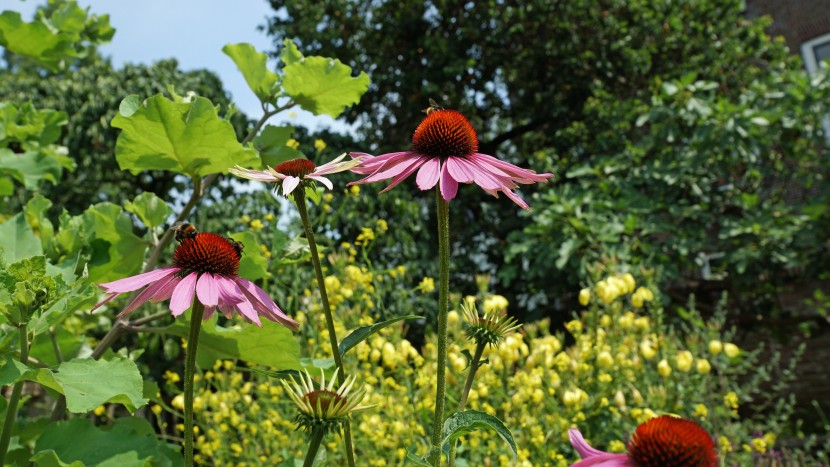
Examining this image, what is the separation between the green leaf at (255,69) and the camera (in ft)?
4.00

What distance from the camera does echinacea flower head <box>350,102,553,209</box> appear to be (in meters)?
0.81

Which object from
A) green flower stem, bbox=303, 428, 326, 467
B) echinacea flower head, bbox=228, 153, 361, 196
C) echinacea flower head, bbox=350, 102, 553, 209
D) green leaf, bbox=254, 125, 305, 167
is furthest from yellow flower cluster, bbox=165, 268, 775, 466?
green flower stem, bbox=303, 428, 326, 467

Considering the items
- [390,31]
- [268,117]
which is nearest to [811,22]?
[390,31]

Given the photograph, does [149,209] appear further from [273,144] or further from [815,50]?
[815,50]

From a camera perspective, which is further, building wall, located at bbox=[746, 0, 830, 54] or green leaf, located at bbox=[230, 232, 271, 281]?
building wall, located at bbox=[746, 0, 830, 54]

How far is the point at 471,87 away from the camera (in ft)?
26.0

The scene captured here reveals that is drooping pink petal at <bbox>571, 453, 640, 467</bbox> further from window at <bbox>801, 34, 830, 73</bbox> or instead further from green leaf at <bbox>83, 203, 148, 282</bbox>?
window at <bbox>801, 34, 830, 73</bbox>

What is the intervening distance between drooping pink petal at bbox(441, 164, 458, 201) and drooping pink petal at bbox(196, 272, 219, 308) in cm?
28

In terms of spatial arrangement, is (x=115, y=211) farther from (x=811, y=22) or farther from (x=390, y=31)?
(x=811, y=22)

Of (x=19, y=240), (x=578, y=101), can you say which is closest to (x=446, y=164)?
(x=19, y=240)

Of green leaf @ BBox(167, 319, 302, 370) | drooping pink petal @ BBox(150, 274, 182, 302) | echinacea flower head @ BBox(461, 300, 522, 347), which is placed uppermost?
drooping pink petal @ BBox(150, 274, 182, 302)

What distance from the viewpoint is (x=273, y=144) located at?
1272 mm

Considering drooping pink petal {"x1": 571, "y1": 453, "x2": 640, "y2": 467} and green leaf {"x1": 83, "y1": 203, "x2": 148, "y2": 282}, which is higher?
green leaf {"x1": 83, "y1": 203, "x2": 148, "y2": 282}

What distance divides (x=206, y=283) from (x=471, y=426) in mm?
341
